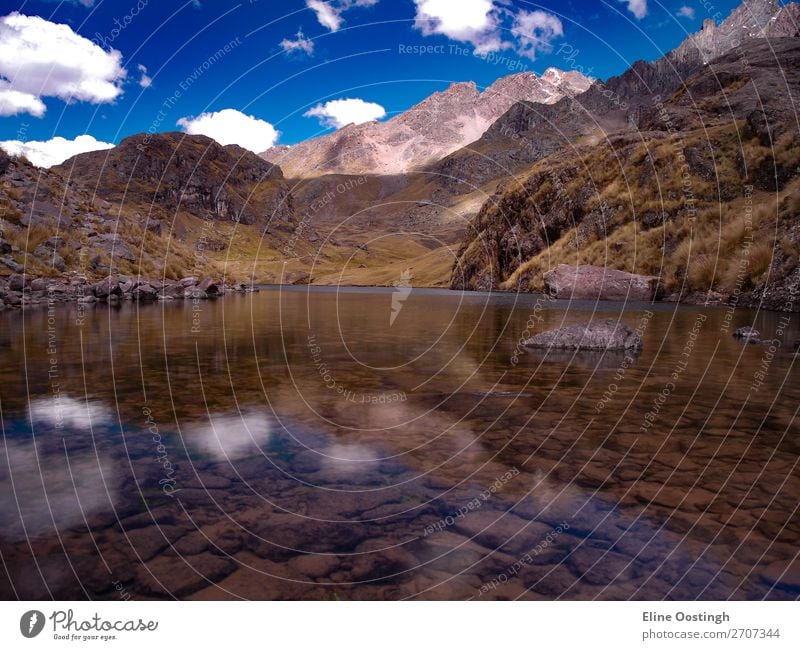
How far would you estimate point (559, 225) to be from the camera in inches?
3297

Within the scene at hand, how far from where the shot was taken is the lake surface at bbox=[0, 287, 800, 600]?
187 inches

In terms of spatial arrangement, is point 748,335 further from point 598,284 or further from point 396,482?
point 598,284

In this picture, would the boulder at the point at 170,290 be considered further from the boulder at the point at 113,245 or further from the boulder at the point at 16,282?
the boulder at the point at 16,282

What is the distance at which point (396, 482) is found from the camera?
703cm

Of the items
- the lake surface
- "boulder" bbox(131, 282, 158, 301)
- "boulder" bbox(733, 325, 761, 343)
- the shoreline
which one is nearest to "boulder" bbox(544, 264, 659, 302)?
the shoreline

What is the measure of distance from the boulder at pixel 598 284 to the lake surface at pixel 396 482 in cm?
4361

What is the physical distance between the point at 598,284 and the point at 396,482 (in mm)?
58723

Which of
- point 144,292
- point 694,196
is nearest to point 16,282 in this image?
point 144,292

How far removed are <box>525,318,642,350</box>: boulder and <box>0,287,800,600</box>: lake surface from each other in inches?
185

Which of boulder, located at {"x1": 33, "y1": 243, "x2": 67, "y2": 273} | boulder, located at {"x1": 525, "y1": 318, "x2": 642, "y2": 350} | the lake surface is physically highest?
boulder, located at {"x1": 33, "y1": 243, "x2": 67, "y2": 273}

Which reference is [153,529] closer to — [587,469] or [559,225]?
[587,469]

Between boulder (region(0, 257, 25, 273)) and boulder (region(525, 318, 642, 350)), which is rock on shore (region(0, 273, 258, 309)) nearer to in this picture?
boulder (region(0, 257, 25, 273))

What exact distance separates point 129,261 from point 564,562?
2188 inches

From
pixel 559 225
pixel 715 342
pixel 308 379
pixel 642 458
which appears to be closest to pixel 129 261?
pixel 308 379
